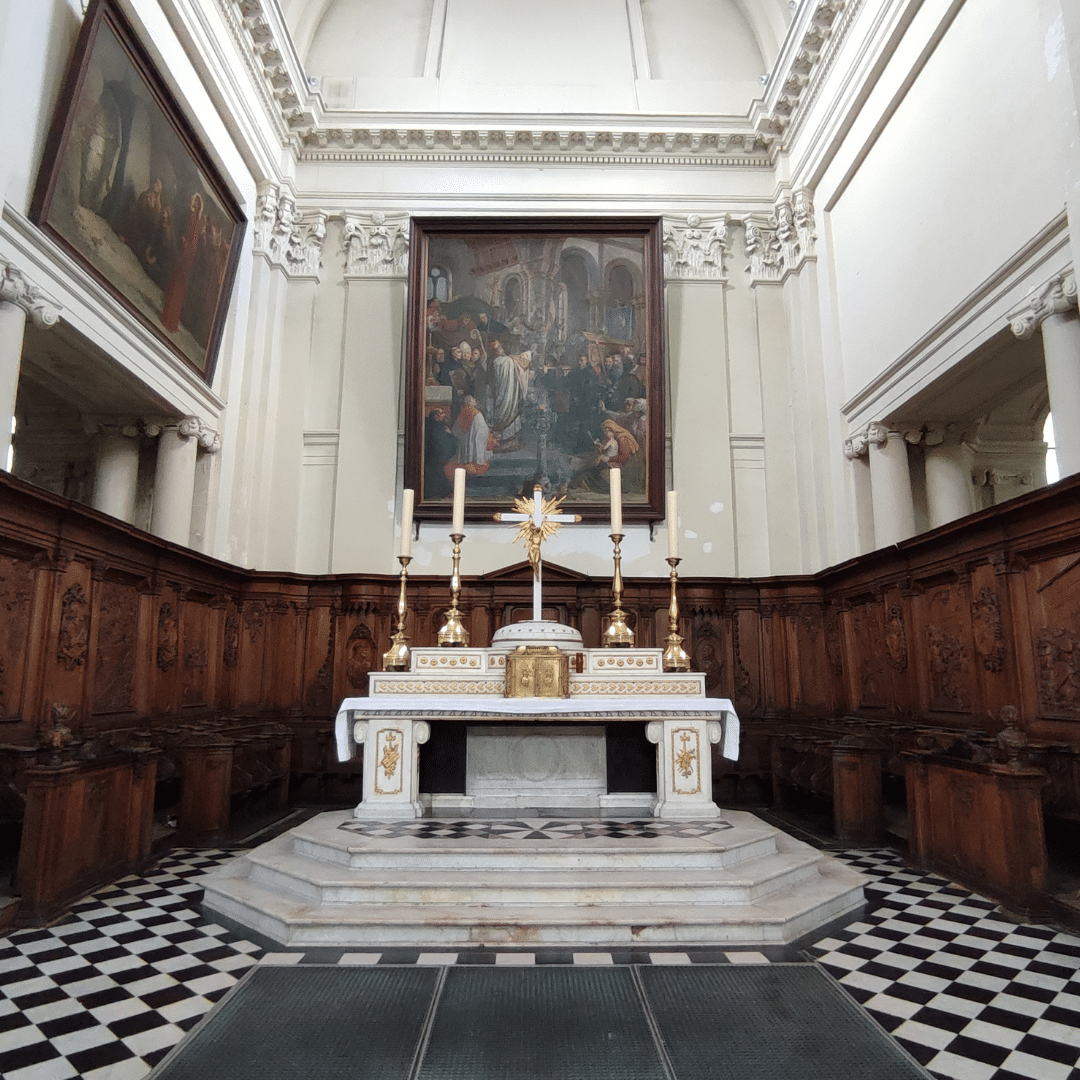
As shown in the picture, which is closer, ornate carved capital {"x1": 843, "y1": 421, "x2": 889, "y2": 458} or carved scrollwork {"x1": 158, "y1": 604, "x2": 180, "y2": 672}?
carved scrollwork {"x1": 158, "y1": 604, "x2": 180, "y2": 672}

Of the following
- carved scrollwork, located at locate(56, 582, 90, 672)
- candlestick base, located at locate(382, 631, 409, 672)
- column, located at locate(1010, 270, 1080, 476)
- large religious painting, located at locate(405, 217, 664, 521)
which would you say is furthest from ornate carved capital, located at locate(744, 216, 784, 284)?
carved scrollwork, located at locate(56, 582, 90, 672)

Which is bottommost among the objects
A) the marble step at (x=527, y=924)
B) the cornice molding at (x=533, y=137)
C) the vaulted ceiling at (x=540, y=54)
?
the marble step at (x=527, y=924)

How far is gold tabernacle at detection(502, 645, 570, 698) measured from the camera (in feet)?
20.1

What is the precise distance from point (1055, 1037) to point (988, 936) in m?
1.28

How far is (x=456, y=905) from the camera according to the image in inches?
179

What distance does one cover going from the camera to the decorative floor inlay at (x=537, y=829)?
5.39m

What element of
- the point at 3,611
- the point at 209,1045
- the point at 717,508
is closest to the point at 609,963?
the point at 209,1045

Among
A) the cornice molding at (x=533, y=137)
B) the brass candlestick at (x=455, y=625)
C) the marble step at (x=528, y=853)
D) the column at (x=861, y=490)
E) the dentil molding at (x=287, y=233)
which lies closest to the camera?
the marble step at (x=528, y=853)

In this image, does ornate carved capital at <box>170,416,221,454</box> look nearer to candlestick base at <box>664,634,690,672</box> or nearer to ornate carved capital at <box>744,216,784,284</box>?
candlestick base at <box>664,634,690,672</box>

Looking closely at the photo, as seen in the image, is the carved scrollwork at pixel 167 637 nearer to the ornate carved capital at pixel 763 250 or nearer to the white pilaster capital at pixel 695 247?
the white pilaster capital at pixel 695 247

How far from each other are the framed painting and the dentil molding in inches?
54.1

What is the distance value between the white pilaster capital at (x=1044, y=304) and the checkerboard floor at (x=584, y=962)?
4.47 metres

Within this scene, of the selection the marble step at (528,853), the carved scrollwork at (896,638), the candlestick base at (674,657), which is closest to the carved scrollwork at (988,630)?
the carved scrollwork at (896,638)

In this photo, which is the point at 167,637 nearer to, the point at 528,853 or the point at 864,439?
the point at 528,853
